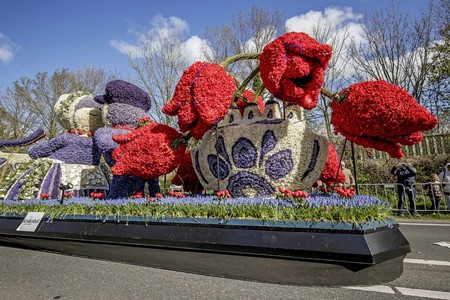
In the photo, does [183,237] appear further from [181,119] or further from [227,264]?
[181,119]

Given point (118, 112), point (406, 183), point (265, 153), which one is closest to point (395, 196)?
point (406, 183)

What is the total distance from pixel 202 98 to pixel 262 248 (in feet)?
6.51

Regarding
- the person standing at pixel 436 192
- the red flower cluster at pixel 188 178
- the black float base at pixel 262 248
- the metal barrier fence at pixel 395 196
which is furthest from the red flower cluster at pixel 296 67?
the person standing at pixel 436 192

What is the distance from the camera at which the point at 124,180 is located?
5.51 metres

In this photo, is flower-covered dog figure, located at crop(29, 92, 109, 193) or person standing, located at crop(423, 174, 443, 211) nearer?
flower-covered dog figure, located at crop(29, 92, 109, 193)

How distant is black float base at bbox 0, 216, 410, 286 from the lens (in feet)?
8.68

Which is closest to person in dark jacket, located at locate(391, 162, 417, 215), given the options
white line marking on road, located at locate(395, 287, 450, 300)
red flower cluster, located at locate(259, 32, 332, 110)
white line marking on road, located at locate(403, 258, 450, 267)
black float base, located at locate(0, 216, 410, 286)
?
white line marking on road, located at locate(403, 258, 450, 267)

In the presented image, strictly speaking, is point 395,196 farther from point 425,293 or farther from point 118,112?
point 118,112

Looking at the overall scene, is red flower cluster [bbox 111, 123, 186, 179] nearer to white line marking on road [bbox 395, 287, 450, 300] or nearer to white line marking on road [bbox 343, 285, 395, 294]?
white line marking on road [bbox 343, 285, 395, 294]

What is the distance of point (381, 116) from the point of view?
11.7 feet

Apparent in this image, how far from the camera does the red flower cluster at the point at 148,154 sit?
14.8ft

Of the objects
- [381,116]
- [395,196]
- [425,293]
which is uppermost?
[381,116]

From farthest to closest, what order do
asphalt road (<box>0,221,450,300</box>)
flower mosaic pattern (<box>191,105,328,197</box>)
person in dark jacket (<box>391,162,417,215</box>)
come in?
person in dark jacket (<box>391,162,417,215</box>)
flower mosaic pattern (<box>191,105,328,197</box>)
asphalt road (<box>0,221,450,300</box>)

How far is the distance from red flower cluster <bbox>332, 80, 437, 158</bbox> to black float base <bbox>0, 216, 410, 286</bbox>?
1.19 m
